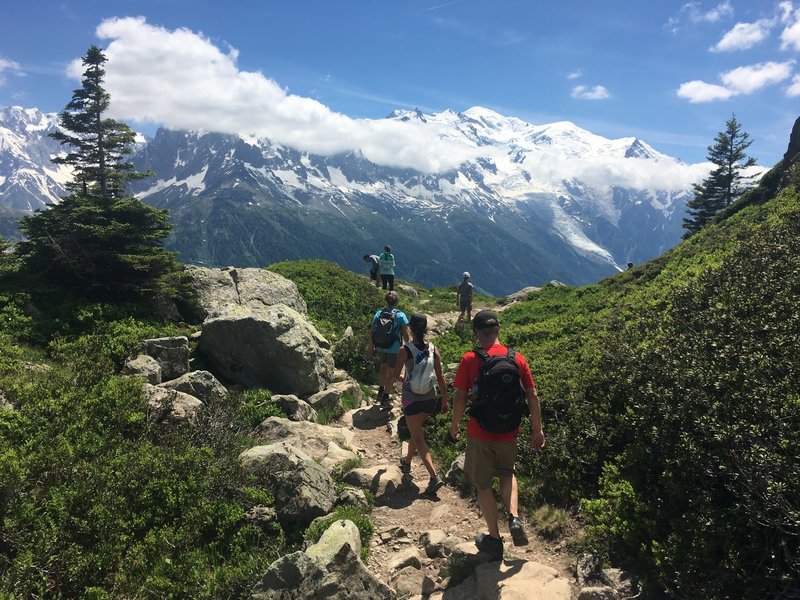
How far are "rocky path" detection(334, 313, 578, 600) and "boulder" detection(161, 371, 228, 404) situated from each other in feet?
12.8

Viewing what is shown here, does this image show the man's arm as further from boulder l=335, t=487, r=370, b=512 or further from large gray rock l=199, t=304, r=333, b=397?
large gray rock l=199, t=304, r=333, b=397

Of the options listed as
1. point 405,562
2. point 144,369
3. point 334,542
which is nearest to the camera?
point 334,542

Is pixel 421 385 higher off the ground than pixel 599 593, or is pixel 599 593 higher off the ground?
pixel 421 385

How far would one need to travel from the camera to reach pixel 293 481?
764 cm

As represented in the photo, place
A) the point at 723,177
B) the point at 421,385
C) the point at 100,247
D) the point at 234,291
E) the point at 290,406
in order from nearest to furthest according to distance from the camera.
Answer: the point at 421,385
the point at 290,406
the point at 100,247
the point at 234,291
the point at 723,177

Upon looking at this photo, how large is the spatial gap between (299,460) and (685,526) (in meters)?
→ 5.81

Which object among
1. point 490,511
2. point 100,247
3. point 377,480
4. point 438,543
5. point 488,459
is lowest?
point 438,543

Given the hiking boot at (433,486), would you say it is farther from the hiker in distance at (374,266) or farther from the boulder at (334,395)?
the hiker in distance at (374,266)

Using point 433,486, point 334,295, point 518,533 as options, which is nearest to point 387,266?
point 334,295

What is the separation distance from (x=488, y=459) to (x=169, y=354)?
936 cm

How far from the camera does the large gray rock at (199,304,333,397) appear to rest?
13.4 metres

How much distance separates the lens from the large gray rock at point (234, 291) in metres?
16.5

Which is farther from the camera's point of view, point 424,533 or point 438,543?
point 424,533

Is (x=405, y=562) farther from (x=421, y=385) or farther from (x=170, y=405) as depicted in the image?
(x=170, y=405)
